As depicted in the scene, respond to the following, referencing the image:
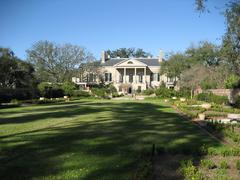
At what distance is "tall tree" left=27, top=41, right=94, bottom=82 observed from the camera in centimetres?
5803

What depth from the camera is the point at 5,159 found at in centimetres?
656

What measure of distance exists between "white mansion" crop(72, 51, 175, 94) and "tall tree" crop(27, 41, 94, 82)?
4564 millimetres

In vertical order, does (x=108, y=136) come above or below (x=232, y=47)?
below

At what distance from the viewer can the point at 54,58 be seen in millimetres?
58656

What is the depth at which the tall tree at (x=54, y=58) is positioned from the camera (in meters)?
58.0

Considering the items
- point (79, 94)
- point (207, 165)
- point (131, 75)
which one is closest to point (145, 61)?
point (131, 75)

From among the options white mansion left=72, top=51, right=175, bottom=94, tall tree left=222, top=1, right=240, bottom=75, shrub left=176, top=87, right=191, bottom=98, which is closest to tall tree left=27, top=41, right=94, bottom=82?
white mansion left=72, top=51, right=175, bottom=94

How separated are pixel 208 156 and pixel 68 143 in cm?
420

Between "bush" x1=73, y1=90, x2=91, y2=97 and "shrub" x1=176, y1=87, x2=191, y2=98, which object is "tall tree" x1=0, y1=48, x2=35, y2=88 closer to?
"bush" x1=73, y1=90, x2=91, y2=97

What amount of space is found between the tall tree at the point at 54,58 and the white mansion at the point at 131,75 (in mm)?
4564

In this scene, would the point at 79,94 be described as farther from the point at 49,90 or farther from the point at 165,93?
the point at 165,93

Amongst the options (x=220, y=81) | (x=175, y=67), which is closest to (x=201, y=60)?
(x=175, y=67)

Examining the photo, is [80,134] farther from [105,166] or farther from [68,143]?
[105,166]

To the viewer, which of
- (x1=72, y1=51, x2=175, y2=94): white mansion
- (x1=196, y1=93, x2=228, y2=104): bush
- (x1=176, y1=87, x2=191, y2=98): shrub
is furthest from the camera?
(x1=72, y1=51, x2=175, y2=94): white mansion
